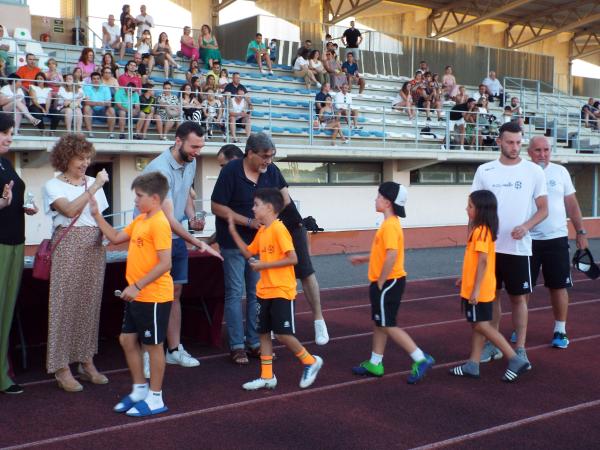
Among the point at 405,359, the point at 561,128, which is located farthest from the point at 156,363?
the point at 561,128

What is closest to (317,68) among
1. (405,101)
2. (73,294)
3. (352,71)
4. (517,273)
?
(352,71)

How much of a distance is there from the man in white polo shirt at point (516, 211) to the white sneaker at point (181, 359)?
2.59 meters

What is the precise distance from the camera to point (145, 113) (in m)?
16.0

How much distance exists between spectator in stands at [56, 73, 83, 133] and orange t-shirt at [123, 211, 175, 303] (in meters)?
10.3

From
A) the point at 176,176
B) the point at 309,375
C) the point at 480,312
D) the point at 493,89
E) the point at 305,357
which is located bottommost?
the point at 309,375

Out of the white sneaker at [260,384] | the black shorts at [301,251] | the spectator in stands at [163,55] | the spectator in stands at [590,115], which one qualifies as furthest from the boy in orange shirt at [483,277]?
the spectator in stands at [590,115]

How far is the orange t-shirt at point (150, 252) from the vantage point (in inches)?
197

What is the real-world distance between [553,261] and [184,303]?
11.6 ft

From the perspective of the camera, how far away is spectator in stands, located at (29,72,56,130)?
1469 centimetres

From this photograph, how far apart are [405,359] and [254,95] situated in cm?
1461

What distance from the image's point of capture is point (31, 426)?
487cm

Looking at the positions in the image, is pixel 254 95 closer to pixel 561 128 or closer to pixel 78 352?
pixel 561 128

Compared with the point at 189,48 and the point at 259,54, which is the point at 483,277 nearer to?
the point at 189,48

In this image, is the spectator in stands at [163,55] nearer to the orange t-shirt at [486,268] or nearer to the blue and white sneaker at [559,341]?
the blue and white sneaker at [559,341]
